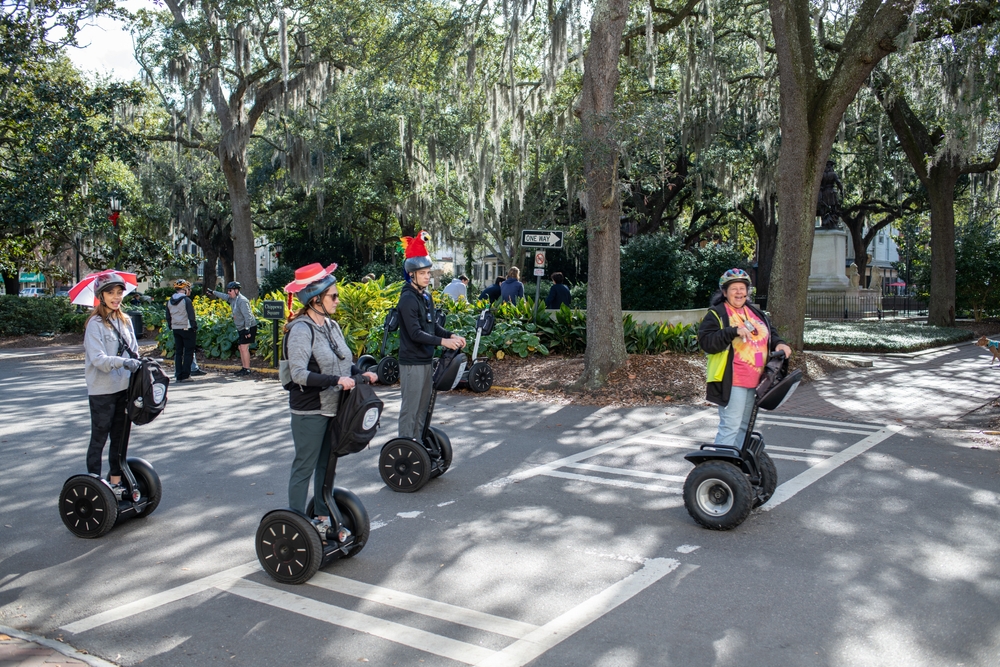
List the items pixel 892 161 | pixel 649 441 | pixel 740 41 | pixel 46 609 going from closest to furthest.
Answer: pixel 46 609, pixel 649 441, pixel 740 41, pixel 892 161

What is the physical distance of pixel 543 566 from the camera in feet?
17.4

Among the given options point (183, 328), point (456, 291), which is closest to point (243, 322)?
point (183, 328)

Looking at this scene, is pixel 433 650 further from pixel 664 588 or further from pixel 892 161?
pixel 892 161

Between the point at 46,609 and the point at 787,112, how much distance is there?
13.2 metres

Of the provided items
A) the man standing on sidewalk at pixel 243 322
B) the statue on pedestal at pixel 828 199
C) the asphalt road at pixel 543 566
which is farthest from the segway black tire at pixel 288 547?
the statue on pedestal at pixel 828 199

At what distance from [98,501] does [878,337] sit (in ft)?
58.1

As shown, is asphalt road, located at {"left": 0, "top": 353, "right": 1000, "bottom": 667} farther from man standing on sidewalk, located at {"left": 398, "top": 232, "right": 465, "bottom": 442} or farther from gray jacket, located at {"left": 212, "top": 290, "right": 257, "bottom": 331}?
gray jacket, located at {"left": 212, "top": 290, "right": 257, "bottom": 331}

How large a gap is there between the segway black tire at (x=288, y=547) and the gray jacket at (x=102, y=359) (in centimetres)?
177

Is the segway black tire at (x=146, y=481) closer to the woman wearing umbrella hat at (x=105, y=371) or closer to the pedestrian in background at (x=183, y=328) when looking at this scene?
the woman wearing umbrella hat at (x=105, y=371)

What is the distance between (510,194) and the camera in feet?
101

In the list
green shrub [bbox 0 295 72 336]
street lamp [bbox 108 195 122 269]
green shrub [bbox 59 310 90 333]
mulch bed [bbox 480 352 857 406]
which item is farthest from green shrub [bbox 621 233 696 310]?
green shrub [bbox 0 295 72 336]

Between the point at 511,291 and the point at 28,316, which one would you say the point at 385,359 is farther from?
the point at 28,316

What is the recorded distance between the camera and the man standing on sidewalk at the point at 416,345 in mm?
7078

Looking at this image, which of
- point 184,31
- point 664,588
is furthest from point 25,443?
point 184,31
